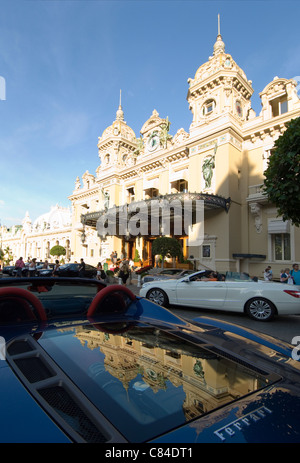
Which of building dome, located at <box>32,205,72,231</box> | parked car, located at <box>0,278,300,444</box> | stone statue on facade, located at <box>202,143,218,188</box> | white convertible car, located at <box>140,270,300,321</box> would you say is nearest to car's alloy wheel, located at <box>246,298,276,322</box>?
white convertible car, located at <box>140,270,300,321</box>

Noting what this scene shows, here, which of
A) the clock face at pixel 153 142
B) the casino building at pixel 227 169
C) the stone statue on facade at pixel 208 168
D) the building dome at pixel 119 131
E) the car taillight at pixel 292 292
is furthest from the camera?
the building dome at pixel 119 131

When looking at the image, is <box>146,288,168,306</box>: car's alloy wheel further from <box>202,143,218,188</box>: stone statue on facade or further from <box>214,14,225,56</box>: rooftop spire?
<box>214,14,225,56</box>: rooftop spire

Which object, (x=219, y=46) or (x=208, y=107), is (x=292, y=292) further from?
(x=219, y=46)

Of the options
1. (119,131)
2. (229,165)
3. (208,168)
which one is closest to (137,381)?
(229,165)

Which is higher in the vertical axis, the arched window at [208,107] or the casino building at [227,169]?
the arched window at [208,107]

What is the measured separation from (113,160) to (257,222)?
1752 cm

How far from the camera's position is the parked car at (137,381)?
95 centimetres

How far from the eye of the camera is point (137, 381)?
1295mm

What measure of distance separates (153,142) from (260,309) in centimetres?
2014

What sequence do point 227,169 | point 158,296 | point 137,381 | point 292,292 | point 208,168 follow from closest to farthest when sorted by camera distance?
1. point 137,381
2. point 292,292
3. point 158,296
4. point 227,169
5. point 208,168

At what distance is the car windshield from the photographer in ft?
3.44

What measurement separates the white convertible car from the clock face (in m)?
17.8

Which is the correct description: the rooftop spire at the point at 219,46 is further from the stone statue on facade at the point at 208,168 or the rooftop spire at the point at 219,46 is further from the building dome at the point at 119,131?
the building dome at the point at 119,131

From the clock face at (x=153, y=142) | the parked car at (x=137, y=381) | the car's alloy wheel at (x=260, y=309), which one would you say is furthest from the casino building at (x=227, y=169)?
the parked car at (x=137, y=381)
